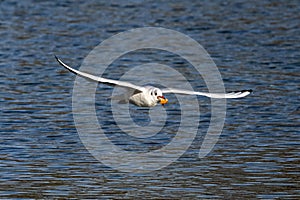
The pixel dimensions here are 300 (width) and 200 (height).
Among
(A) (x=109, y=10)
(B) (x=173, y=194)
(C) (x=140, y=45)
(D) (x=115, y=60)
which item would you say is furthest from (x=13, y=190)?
(A) (x=109, y=10)

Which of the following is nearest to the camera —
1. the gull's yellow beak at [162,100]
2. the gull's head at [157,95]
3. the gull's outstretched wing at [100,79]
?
the gull's outstretched wing at [100,79]

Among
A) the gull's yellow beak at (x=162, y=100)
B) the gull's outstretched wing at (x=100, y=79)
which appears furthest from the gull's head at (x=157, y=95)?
the gull's outstretched wing at (x=100, y=79)

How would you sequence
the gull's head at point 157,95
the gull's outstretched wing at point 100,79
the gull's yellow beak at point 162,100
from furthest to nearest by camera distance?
1. the gull's head at point 157,95
2. the gull's yellow beak at point 162,100
3. the gull's outstretched wing at point 100,79

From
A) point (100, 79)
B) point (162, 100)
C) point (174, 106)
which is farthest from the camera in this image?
point (174, 106)

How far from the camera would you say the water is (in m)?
14.9

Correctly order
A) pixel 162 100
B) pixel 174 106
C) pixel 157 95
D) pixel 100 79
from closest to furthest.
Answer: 1. pixel 100 79
2. pixel 162 100
3. pixel 157 95
4. pixel 174 106

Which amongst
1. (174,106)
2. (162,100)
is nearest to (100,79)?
(162,100)

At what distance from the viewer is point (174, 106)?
2056 cm

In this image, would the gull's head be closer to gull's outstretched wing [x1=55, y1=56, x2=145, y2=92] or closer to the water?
gull's outstretched wing [x1=55, y1=56, x2=145, y2=92]

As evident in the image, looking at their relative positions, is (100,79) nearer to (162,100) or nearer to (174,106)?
(162,100)

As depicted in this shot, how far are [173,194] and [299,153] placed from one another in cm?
331

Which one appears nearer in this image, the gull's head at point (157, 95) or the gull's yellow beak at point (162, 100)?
the gull's yellow beak at point (162, 100)

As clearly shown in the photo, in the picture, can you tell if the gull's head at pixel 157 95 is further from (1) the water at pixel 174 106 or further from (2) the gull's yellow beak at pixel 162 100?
(1) the water at pixel 174 106

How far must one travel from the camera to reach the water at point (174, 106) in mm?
14883
